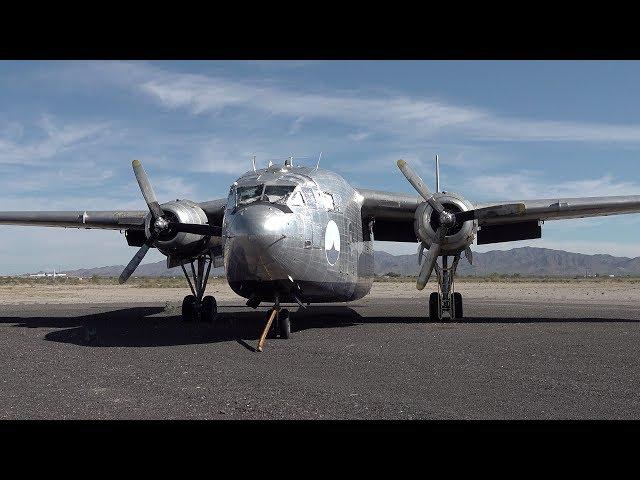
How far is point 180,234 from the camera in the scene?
21422 millimetres

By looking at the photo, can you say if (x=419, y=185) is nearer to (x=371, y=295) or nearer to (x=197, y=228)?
(x=197, y=228)

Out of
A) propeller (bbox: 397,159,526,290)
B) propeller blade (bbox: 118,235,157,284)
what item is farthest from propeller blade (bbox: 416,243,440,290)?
propeller blade (bbox: 118,235,157,284)

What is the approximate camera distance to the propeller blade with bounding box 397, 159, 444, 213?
20.6 meters

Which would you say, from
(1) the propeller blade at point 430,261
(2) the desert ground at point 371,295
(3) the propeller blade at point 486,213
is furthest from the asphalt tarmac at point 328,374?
(2) the desert ground at point 371,295

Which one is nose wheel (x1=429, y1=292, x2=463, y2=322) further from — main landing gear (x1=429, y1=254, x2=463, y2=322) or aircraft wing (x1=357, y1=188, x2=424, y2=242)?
aircraft wing (x1=357, y1=188, x2=424, y2=242)

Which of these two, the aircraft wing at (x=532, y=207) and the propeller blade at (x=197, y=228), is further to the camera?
the aircraft wing at (x=532, y=207)

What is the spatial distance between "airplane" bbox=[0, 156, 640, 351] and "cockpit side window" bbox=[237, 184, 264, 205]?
36 millimetres

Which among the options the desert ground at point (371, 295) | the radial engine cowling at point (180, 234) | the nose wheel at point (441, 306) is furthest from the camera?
the desert ground at point (371, 295)

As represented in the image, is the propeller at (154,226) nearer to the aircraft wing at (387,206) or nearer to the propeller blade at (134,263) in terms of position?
the propeller blade at (134,263)

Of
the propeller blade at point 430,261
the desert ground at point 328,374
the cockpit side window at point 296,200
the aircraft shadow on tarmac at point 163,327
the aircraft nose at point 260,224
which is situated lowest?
the desert ground at point 328,374

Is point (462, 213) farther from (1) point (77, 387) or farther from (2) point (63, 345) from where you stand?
(1) point (77, 387)

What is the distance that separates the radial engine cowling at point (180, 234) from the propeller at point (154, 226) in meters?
0.31

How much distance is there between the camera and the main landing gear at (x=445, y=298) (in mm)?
22406
